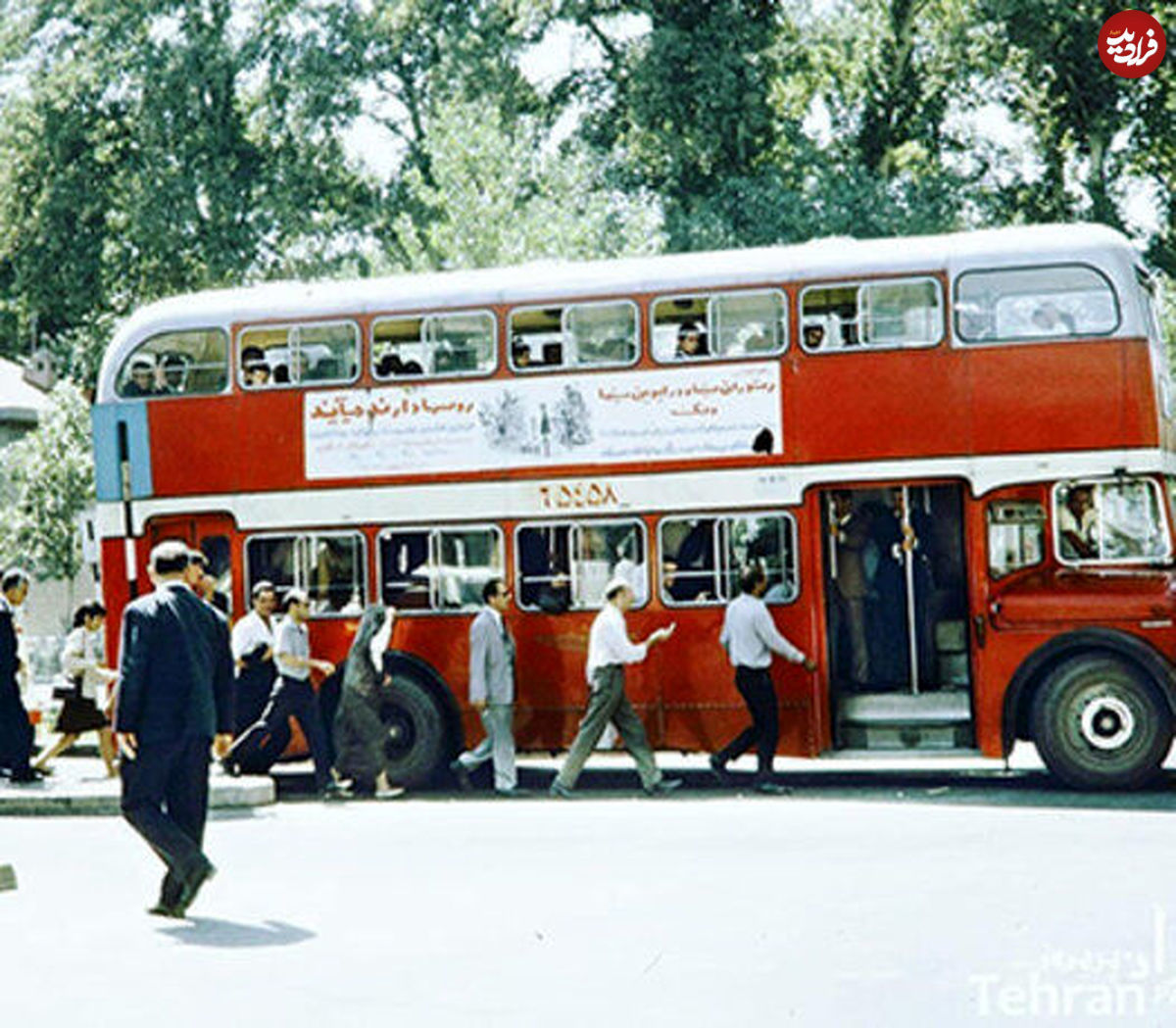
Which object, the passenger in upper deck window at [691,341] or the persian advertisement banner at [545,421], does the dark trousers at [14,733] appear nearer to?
the persian advertisement banner at [545,421]

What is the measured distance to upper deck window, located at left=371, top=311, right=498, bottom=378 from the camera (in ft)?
58.6

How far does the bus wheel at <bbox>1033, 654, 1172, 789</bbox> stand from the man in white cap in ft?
9.54

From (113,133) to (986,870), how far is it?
1442 inches

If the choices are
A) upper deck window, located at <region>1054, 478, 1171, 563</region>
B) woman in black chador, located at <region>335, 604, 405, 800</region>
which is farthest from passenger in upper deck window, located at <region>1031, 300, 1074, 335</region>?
woman in black chador, located at <region>335, 604, 405, 800</region>

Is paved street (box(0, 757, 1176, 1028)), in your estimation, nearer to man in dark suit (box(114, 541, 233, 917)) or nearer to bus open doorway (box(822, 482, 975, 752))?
man in dark suit (box(114, 541, 233, 917))

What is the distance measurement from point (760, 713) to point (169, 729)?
6.89 m

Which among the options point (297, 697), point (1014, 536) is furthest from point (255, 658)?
point (1014, 536)

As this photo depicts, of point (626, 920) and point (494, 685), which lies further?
point (494, 685)

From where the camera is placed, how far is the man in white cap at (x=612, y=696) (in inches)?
648

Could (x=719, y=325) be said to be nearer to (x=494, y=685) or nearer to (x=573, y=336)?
(x=573, y=336)

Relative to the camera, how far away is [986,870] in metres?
11.3

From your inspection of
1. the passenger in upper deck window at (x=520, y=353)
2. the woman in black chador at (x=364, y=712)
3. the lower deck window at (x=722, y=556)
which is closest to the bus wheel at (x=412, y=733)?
the woman in black chador at (x=364, y=712)

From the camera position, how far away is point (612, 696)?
16500 mm

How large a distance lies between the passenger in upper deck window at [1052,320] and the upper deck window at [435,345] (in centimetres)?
430
